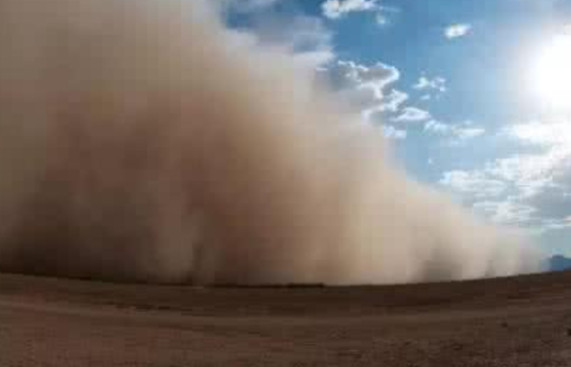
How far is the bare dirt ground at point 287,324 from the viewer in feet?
35.7

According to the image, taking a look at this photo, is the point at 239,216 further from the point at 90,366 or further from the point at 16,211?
the point at 90,366

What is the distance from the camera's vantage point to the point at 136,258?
1447 inches

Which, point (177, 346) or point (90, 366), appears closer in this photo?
point (90, 366)

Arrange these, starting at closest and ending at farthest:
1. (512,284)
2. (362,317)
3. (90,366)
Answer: (90,366) < (362,317) < (512,284)

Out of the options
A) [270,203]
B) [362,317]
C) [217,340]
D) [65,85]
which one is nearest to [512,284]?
[362,317]

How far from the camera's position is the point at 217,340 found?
1364 centimetres

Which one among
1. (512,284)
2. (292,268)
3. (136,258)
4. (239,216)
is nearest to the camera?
(512,284)

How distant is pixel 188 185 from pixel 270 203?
177 inches

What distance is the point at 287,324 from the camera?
676 inches

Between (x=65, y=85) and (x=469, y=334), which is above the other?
(x=65, y=85)

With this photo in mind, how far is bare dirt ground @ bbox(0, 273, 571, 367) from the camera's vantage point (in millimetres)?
10883

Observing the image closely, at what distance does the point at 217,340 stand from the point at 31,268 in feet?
68.1

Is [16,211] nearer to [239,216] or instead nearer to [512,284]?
[239,216]

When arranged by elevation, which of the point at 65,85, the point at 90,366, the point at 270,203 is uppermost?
the point at 65,85
